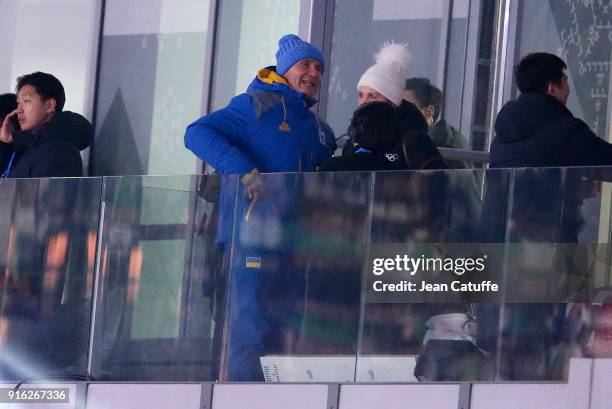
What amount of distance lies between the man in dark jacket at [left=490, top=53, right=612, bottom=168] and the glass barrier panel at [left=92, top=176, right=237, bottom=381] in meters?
1.28

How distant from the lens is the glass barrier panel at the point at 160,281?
7.81 m

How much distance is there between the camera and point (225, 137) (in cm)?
795

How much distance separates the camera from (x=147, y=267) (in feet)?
26.4

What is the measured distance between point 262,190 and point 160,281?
2.51 ft

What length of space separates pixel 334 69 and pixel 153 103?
4.89 ft

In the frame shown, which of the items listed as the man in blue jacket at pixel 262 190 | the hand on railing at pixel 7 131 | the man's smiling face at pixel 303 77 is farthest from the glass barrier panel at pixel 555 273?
the hand on railing at pixel 7 131

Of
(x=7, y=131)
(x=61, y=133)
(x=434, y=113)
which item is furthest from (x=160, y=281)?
(x=434, y=113)

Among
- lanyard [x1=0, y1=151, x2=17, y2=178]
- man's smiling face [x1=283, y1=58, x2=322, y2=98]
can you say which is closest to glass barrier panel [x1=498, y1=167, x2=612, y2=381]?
man's smiling face [x1=283, y1=58, x2=322, y2=98]

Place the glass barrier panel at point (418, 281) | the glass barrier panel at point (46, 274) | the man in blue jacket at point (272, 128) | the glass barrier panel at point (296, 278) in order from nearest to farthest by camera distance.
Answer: the glass barrier panel at point (418, 281) < the glass barrier panel at point (296, 278) < the man in blue jacket at point (272, 128) < the glass barrier panel at point (46, 274)

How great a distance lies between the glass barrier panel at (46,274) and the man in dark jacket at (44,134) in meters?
0.50

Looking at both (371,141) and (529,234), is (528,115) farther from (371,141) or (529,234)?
(529,234)

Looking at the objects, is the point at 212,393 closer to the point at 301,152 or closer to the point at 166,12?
the point at 301,152

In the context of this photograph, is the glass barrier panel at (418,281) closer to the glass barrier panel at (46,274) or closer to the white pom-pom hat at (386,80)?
the white pom-pom hat at (386,80)

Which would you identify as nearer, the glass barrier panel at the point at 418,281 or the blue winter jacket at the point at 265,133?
the glass barrier panel at the point at 418,281
